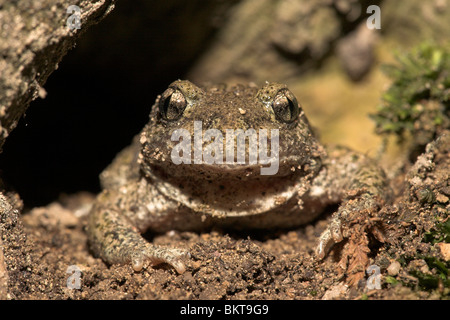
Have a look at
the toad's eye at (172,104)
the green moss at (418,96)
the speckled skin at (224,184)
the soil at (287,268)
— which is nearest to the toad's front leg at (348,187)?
the speckled skin at (224,184)

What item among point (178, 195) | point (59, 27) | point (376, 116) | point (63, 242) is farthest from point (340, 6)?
point (63, 242)

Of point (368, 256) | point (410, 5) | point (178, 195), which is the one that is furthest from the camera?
point (410, 5)

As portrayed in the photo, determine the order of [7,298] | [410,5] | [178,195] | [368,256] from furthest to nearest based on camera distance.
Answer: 1. [410,5]
2. [178,195]
3. [368,256]
4. [7,298]

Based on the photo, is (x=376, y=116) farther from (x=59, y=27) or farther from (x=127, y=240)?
(x=59, y=27)

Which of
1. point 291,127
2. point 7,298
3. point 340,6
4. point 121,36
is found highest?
point 340,6

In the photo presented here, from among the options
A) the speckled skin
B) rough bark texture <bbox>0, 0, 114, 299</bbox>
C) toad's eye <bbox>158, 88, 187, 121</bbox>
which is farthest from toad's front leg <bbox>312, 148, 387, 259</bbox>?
rough bark texture <bbox>0, 0, 114, 299</bbox>

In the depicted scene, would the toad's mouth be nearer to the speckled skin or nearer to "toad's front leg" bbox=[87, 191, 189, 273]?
the speckled skin
